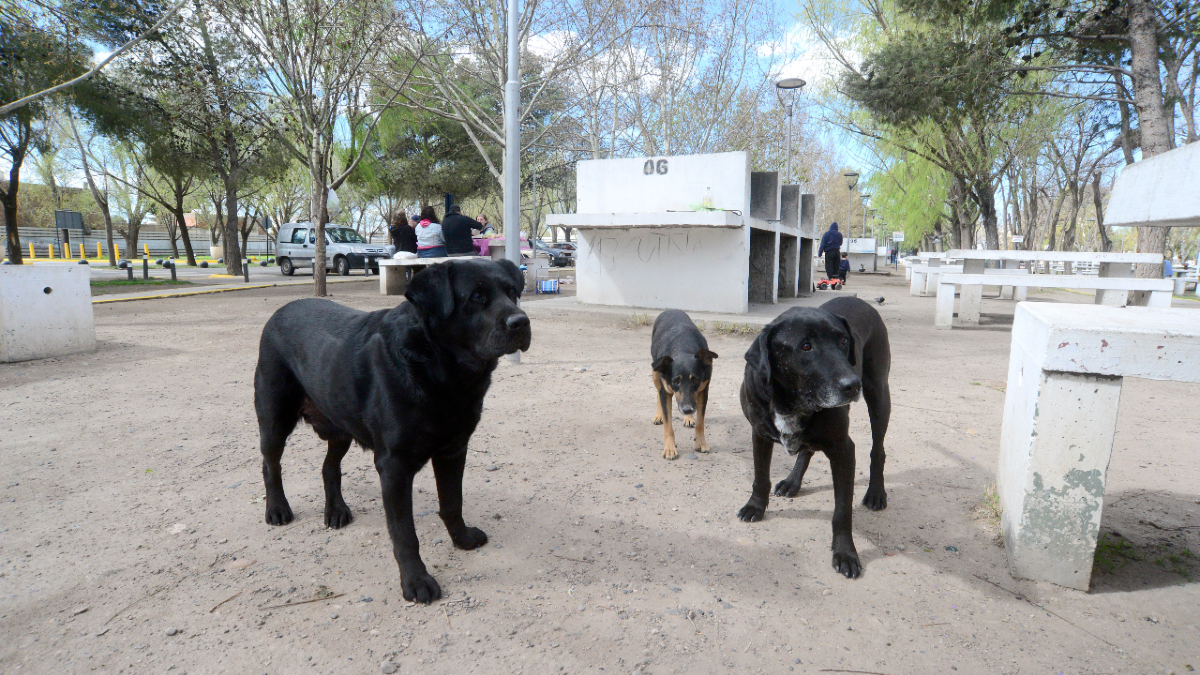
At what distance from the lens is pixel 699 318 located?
33.6 feet

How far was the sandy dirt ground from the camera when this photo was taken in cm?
217

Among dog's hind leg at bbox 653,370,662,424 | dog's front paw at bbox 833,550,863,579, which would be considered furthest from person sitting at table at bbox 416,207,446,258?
dog's front paw at bbox 833,550,863,579

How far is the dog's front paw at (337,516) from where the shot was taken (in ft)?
10.2

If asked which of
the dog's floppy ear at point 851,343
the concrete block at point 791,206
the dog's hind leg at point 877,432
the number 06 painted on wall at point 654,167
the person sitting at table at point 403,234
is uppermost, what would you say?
the number 06 painted on wall at point 654,167

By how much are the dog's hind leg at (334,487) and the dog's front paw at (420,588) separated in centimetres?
81

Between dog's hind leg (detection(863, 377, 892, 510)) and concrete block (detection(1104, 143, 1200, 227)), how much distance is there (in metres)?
1.49

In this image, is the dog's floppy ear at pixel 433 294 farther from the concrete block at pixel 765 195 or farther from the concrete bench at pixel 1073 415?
the concrete block at pixel 765 195

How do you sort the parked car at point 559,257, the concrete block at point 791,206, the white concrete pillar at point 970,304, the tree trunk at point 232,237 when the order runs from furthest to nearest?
the parked car at point 559,257, the tree trunk at point 232,237, the concrete block at point 791,206, the white concrete pillar at point 970,304

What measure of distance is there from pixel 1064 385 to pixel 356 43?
1380 centimetres

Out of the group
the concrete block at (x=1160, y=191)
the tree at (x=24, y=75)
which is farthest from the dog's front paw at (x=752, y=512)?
the tree at (x=24, y=75)

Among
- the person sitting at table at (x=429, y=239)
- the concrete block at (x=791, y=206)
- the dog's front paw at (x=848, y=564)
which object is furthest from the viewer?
the concrete block at (x=791, y=206)

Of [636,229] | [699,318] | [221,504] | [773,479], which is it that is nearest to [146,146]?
[636,229]

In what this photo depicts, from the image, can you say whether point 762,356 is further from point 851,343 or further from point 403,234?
point 403,234

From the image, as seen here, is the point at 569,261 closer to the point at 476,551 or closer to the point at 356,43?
the point at 356,43
